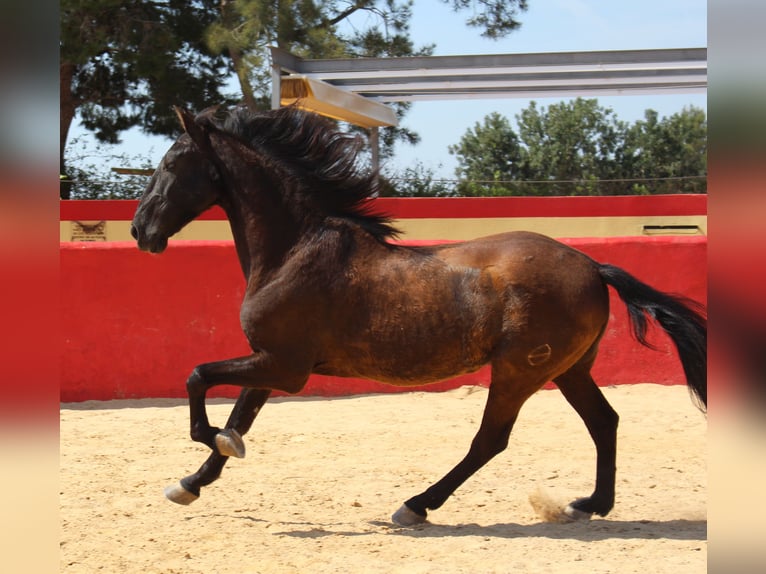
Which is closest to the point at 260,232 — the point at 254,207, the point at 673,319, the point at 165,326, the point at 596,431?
the point at 254,207

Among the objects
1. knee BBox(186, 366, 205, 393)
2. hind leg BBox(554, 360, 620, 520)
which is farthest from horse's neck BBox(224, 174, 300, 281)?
hind leg BBox(554, 360, 620, 520)

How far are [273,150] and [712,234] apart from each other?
13.2 ft

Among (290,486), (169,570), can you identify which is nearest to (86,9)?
(290,486)

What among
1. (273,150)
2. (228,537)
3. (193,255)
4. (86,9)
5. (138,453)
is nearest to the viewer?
(228,537)

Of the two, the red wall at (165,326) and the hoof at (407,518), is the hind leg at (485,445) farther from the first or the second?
the red wall at (165,326)

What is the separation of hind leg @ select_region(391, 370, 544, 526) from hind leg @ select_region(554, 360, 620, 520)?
0.41 meters

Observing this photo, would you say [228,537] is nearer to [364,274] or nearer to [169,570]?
[169,570]

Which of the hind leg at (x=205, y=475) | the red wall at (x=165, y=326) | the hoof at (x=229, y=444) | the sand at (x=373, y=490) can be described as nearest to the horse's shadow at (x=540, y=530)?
the sand at (x=373, y=490)

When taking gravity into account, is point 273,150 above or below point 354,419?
→ above

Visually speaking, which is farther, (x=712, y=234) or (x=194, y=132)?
(x=194, y=132)

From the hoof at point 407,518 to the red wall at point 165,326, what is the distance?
3.64 meters

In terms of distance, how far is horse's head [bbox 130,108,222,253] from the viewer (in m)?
4.67

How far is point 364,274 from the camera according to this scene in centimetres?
454

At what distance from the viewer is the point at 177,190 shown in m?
4.68
